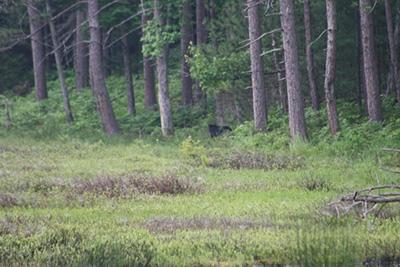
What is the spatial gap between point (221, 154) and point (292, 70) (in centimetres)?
412

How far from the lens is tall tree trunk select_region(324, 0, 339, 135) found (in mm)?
22703

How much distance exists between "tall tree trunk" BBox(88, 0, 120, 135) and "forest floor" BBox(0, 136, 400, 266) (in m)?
10.3

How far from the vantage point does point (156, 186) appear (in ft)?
49.2

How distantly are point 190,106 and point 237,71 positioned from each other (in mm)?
7856

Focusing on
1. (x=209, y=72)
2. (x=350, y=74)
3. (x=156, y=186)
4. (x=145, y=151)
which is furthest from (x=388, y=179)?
(x=350, y=74)

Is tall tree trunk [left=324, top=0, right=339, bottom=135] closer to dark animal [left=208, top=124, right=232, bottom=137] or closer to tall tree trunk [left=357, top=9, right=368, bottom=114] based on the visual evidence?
tall tree trunk [left=357, top=9, right=368, bottom=114]

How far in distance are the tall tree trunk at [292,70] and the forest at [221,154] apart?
41mm

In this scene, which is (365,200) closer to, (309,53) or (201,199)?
(201,199)

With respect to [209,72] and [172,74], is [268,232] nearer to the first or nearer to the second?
[209,72]

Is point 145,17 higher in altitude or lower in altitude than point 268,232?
higher

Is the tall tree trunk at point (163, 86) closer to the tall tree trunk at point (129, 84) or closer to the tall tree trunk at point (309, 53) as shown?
the tall tree trunk at point (129, 84)

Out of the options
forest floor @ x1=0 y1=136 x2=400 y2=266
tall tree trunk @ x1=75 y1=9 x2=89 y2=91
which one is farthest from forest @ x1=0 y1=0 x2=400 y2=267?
tall tree trunk @ x1=75 y1=9 x2=89 y2=91

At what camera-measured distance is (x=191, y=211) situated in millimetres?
12391

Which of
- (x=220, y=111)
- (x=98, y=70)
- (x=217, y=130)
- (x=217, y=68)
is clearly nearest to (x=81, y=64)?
(x=98, y=70)
